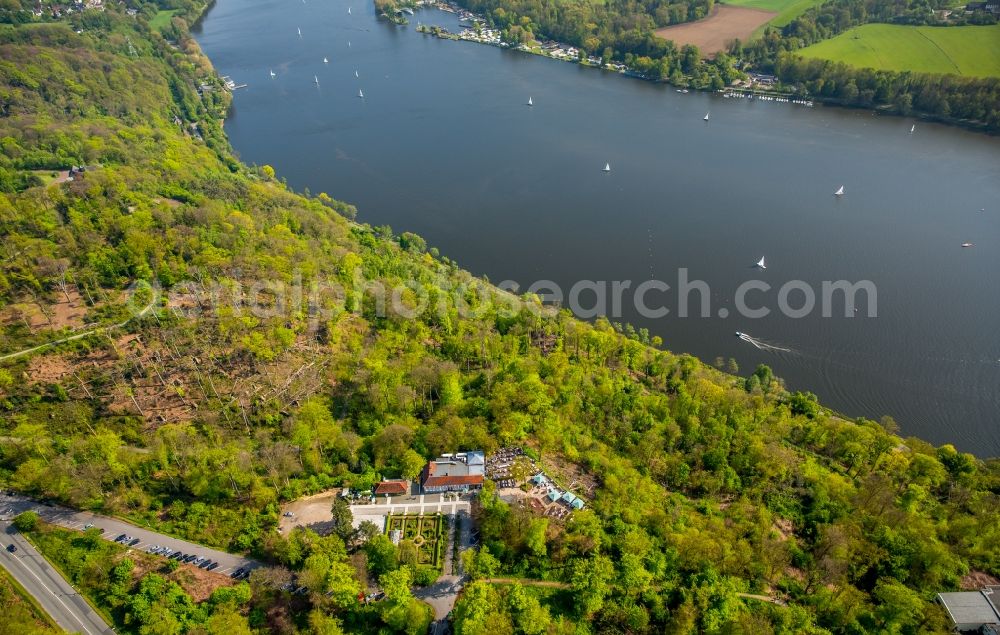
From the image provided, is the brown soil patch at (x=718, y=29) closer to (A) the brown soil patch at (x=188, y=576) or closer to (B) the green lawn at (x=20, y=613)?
(A) the brown soil patch at (x=188, y=576)

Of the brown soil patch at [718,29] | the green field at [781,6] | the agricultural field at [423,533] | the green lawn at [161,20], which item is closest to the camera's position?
the agricultural field at [423,533]

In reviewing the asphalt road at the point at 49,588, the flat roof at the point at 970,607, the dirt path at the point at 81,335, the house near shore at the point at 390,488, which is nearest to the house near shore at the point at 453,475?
the house near shore at the point at 390,488

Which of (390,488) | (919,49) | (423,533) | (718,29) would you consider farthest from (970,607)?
(718,29)

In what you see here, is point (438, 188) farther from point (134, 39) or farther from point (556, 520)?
point (134, 39)

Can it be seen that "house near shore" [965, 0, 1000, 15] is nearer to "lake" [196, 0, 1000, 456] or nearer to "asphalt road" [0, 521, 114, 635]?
"lake" [196, 0, 1000, 456]

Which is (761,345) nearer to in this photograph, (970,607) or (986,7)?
(970,607)

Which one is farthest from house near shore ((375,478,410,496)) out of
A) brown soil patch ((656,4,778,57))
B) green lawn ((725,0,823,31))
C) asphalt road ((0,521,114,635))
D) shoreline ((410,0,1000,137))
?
green lawn ((725,0,823,31))
